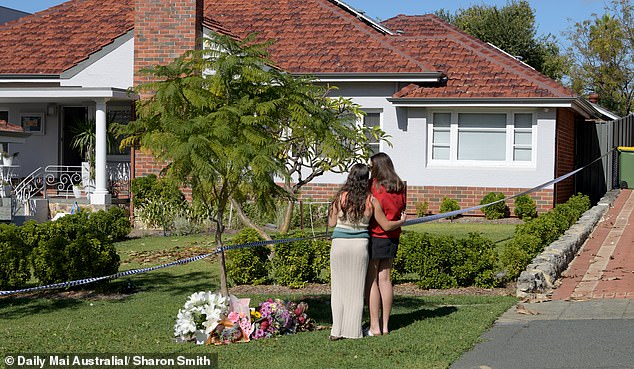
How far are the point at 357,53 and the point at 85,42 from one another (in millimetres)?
7432

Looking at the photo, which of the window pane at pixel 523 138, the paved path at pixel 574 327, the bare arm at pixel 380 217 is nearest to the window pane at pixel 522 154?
the window pane at pixel 523 138

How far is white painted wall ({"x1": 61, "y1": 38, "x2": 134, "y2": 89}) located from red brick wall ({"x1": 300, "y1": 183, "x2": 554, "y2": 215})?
5088 millimetres

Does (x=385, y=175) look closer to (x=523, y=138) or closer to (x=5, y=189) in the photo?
(x=5, y=189)

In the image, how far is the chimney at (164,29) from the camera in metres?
19.6

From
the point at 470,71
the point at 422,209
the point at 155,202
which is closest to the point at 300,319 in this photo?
the point at 155,202

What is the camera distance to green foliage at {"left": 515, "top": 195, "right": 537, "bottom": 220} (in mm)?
20094

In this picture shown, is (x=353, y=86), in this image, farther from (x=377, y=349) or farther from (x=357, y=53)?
(x=377, y=349)

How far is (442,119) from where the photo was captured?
21547 millimetres

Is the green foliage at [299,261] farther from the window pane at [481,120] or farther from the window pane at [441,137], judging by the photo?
the window pane at [481,120]

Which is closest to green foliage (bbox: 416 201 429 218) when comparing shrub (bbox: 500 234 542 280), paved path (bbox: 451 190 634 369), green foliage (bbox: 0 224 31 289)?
paved path (bbox: 451 190 634 369)

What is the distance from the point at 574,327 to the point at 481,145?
13.4 m

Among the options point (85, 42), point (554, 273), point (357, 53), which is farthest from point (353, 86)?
point (554, 273)

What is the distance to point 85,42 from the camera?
23766mm

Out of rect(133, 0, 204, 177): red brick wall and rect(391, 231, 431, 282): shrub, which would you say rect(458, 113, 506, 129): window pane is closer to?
rect(133, 0, 204, 177): red brick wall
